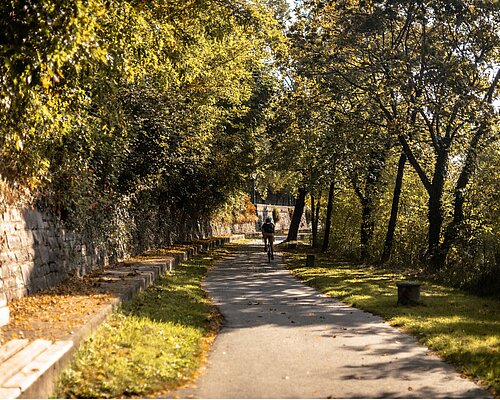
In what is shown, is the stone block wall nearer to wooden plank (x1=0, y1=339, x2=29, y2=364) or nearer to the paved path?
wooden plank (x1=0, y1=339, x2=29, y2=364)

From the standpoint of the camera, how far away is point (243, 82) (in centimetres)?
3022

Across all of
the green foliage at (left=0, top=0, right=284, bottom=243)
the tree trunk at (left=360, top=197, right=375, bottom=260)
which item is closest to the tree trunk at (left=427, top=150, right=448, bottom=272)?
the tree trunk at (left=360, top=197, right=375, bottom=260)

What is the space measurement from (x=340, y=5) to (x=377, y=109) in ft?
12.2

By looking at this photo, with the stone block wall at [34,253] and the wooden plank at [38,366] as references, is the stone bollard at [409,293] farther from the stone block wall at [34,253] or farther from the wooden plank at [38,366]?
the wooden plank at [38,366]

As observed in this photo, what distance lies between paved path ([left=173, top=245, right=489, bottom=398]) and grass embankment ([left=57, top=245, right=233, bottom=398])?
0.30 meters

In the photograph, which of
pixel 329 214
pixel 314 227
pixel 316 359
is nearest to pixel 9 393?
pixel 316 359

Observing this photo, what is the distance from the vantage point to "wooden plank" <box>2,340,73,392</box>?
5.27 meters

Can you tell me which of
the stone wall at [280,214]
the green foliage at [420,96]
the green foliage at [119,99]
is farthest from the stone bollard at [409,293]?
the stone wall at [280,214]

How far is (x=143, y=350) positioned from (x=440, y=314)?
6.32 m

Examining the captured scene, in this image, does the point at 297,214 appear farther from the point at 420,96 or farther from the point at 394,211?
the point at 420,96

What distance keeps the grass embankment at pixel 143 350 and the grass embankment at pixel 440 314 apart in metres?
3.25

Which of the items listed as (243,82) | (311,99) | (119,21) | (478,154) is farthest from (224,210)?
(119,21)

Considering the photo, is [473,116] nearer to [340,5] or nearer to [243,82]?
[340,5]

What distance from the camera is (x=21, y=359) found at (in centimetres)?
611
